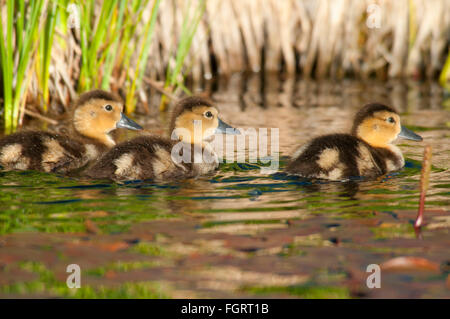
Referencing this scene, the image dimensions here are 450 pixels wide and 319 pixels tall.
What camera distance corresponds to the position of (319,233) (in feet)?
11.1

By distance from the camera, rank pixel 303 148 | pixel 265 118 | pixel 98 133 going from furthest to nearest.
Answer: pixel 265 118 → pixel 98 133 → pixel 303 148

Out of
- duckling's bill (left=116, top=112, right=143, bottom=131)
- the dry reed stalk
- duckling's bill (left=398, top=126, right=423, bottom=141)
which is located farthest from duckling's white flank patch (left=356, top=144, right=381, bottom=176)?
duckling's bill (left=116, top=112, right=143, bottom=131)

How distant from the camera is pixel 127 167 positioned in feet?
14.6

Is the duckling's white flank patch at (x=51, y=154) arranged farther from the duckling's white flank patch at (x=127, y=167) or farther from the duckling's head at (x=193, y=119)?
the duckling's head at (x=193, y=119)

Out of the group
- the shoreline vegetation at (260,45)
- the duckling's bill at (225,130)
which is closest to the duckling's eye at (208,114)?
the duckling's bill at (225,130)

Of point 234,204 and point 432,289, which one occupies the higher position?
point 234,204

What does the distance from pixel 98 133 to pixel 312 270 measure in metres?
3.14

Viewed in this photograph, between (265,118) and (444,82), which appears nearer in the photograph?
(265,118)

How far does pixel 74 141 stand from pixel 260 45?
5.06 metres

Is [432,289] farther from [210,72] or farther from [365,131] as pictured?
[210,72]

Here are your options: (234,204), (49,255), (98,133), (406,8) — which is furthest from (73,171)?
(406,8)

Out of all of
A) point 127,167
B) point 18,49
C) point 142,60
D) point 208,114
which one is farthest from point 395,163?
point 18,49

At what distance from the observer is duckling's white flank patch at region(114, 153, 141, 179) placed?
4449mm

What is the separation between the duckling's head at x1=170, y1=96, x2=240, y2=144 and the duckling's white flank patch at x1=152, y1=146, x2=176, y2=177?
532 millimetres
